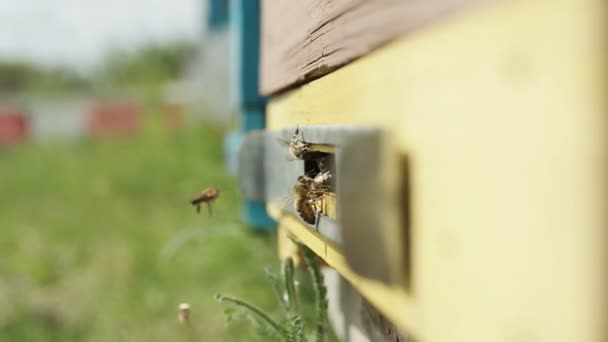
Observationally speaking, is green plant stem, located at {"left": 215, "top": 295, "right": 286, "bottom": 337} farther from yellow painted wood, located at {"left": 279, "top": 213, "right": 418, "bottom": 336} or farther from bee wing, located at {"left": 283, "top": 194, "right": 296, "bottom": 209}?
yellow painted wood, located at {"left": 279, "top": 213, "right": 418, "bottom": 336}

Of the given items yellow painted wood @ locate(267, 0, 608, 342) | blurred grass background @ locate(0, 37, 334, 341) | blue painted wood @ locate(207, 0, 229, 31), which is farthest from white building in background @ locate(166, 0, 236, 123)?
yellow painted wood @ locate(267, 0, 608, 342)

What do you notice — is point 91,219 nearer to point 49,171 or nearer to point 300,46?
point 49,171

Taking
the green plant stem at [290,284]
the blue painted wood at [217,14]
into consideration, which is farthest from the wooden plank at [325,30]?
the blue painted wood at [217,14]

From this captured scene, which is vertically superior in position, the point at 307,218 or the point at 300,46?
the point at 300,46

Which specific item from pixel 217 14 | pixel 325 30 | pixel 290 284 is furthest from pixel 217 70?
pixel 325 30

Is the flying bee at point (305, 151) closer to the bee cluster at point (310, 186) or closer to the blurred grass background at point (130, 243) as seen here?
the bee cluster at point (310, 186)

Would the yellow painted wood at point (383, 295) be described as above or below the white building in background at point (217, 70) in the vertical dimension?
below

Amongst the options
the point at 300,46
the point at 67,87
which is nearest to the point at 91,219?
the point at 300,46
